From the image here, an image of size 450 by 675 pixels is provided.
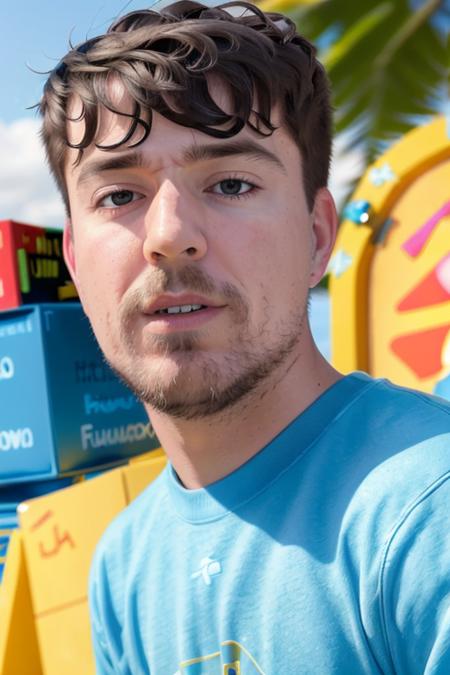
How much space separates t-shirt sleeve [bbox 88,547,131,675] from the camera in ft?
4.89

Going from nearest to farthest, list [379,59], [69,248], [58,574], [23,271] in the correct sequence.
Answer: [69,248], [58,574], [23,271], [379,59]

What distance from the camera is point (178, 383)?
4.00 ft

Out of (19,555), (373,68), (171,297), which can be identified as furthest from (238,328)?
(373,68)

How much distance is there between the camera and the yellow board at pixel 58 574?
2168 millimetres

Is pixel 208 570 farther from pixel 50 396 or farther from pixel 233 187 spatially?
pixel 50 396

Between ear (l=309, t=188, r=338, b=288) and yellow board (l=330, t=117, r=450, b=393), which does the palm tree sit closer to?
yellow board (l=330, t=117, r=450, b=393)

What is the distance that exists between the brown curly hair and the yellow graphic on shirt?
72 cm

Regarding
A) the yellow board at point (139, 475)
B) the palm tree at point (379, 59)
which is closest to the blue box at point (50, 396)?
the yellow board at point (139, 475)

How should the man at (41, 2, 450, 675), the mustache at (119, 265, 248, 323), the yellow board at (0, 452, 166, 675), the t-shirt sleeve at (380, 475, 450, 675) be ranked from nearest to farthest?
1. the t-shirt sleeve at (380, 475, 450, 675)
2. the man at (41, 2, 450, 675)
3. the mustache at (119, 265, 248, 323)
4. the yellow board at (0, 452, 166, 675)

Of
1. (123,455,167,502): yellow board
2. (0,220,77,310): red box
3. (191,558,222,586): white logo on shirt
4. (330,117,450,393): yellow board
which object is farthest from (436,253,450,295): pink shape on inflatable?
(191,558,222,586): white logo on shirt

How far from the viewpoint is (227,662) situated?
3.92 feet

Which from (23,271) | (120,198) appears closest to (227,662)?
(120,198)

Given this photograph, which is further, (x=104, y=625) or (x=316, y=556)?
(x=104, y=625)

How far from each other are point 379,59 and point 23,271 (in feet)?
20.1
